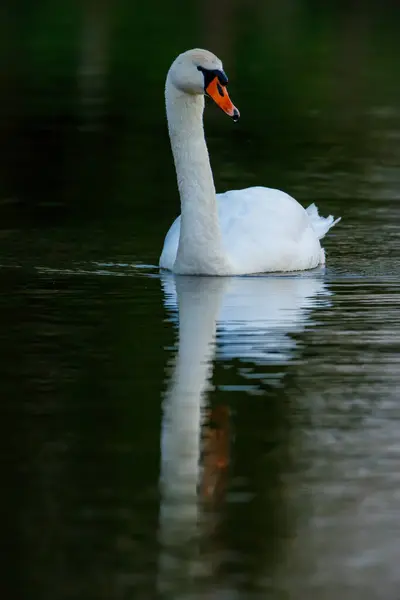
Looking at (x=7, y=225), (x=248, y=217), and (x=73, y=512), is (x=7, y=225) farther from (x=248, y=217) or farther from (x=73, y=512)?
(x=73, y=512)

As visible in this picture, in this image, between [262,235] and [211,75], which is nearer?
[211,75]

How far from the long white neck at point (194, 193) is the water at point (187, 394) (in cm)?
16

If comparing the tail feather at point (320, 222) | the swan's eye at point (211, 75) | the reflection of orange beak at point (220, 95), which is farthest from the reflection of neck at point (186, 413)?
the tail feather at point (320, 222)

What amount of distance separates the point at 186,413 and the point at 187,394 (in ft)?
1.35

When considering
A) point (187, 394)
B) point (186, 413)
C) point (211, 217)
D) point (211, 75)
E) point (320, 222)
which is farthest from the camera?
point (320, 222)

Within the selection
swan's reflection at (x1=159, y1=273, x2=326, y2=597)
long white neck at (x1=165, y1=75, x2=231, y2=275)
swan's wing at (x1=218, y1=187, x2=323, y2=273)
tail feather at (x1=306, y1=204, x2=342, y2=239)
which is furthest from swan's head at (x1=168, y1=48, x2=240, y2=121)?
tail feather at (x1=306, y1=204, x2=342, y2=239)

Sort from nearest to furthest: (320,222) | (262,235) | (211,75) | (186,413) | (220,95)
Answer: (186,413) < (220,95) < (211,75) < (262,235) < (320,222)

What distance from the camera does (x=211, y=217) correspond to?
1231cm

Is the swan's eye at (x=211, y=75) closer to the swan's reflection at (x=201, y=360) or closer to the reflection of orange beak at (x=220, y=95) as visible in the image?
the reflection of orange beak at (x=220, y=95)

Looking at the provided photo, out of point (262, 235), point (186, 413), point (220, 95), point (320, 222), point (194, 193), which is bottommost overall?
point (320, 222)

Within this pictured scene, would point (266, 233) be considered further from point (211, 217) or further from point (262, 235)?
point (211, 217)

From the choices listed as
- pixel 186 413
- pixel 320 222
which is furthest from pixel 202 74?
pixel 186 413

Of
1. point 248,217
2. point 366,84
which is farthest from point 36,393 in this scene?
point 366,84

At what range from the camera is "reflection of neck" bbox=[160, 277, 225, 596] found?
A: 671 centimetres
